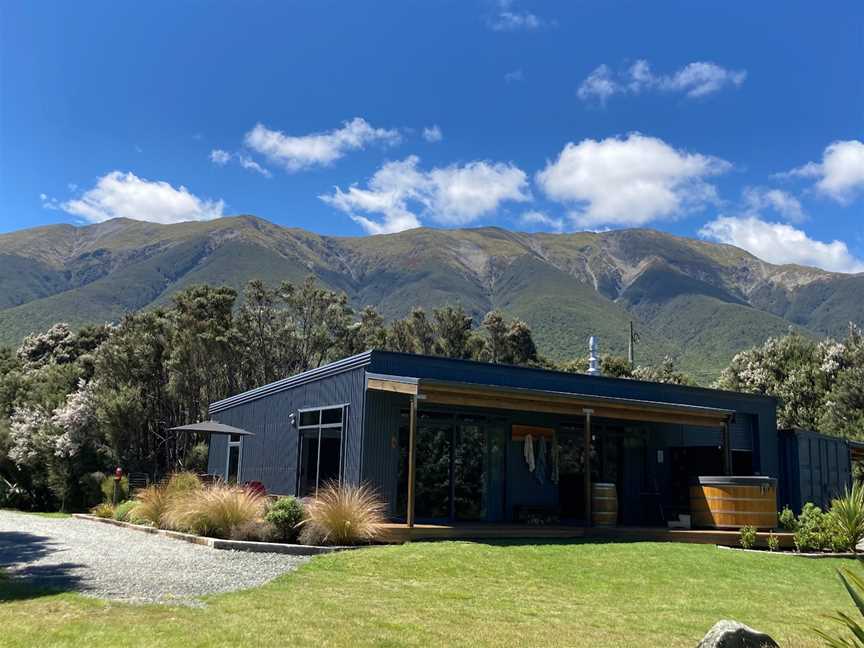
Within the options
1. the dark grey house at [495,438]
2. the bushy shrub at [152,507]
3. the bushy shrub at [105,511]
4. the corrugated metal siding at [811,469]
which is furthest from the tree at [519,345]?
the bushy shrub at [152,507]

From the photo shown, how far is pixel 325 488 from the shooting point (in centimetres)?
1439

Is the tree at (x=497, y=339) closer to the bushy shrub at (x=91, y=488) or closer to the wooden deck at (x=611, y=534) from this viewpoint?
the bushy shrub at (x=91, y=488)

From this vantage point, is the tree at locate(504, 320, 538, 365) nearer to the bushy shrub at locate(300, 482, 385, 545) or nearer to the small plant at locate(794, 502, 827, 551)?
the small plant at locate(794, 502, 827, 551)

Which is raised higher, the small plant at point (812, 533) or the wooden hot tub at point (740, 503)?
the wooden hot tub at point (740, 503)

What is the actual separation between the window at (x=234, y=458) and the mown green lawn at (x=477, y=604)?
10.9 metres

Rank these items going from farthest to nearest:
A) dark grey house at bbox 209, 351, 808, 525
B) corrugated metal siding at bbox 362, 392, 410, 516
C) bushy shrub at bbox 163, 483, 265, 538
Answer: dark grey house at bbox 209, 351, 808, 525
corrugated metal siding at bbox 362, 392, 410, 516
bushy shrub at bbox 163, 483, 265, 538

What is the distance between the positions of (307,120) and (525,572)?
26.3 m

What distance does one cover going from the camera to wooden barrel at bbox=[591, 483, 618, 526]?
1377 cm

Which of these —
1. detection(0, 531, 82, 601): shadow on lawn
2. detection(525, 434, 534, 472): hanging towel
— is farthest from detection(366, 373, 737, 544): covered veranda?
detection(0, 531, 82, 601): shadow on lawn

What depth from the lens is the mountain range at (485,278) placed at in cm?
8319

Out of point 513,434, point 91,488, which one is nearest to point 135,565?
point 513,434

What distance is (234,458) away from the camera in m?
21.0

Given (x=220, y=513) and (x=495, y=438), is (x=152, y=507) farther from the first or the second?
(x=495, y=438)

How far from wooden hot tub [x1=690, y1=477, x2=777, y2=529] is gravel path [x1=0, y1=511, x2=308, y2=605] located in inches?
314
